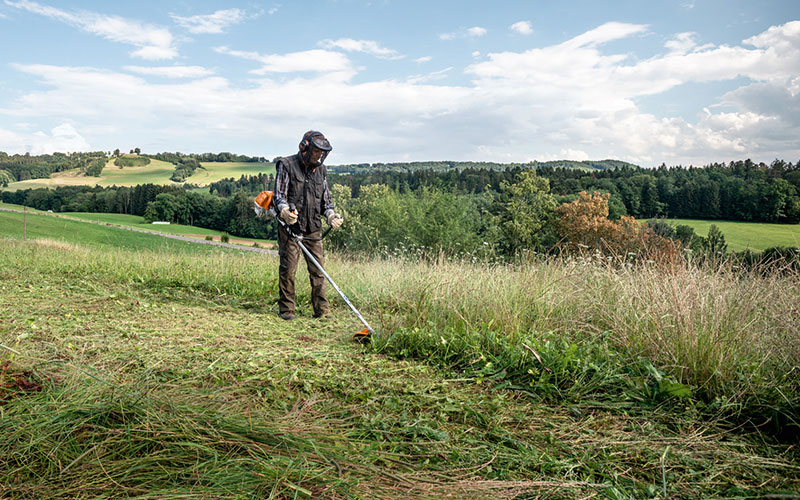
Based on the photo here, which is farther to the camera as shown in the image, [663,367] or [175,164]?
[175,164]

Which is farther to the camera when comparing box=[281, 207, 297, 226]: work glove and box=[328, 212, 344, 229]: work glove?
box=[328, 212, 344, 229]: work glove

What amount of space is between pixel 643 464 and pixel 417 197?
83.6 ft

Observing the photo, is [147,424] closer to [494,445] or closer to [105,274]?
[494,445]

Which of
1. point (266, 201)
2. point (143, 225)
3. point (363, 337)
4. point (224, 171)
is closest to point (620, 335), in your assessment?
point (363, 337)

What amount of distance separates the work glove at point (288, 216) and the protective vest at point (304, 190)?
38 cm

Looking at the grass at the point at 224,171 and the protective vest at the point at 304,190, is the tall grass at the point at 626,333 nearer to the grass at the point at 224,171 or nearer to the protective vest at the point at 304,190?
the protective vest at the point at 304,190

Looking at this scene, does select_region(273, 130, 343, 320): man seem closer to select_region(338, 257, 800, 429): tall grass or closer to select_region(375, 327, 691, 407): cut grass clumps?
select_region(338, 257, 800, 429): tall grass

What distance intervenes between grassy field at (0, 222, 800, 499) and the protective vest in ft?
4.40

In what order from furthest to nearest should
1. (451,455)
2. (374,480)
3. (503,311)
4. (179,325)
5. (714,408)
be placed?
(179,325), (503,311), (714,408), (451,455), (374,480)

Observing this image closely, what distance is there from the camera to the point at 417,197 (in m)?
27.6

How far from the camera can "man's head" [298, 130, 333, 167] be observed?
5.94 m

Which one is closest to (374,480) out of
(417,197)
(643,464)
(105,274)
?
(643,464)

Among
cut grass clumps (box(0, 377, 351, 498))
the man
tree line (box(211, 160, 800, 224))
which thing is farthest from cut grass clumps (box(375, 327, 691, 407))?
tree line (box(211, 160, 800, 224))

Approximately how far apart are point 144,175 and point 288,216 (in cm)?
9665
